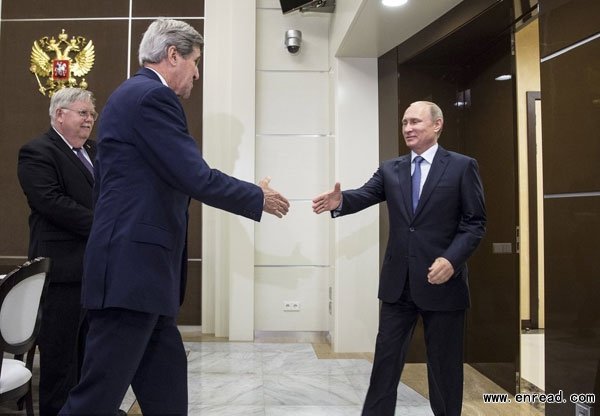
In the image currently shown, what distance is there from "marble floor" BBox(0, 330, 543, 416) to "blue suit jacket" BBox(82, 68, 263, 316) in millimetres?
1646

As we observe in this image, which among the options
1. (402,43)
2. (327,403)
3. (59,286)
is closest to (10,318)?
(59,286)

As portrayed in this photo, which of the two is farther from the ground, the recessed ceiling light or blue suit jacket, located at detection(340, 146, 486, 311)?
the recessed ceiling light

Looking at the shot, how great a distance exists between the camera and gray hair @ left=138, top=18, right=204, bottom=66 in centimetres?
187

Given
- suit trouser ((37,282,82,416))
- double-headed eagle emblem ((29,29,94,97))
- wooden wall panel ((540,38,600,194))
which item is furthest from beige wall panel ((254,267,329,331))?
wooden wall panel ((540,38,600,194))

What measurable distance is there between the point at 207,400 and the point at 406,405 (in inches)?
49.0

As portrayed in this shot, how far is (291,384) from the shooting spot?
3.63 m

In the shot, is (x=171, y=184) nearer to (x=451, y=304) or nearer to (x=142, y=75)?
(x=142, y=75)

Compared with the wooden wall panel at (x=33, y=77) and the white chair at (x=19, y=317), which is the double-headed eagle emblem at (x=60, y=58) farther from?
the white chair at (x=19, y=317)

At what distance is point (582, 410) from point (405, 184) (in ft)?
4.15

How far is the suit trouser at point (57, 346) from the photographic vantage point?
261 centimetres

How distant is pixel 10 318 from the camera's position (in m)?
2.12

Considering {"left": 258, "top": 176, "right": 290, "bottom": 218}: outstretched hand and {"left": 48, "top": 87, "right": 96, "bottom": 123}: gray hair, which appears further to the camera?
{"left": 48, "top": 87, "right": 96, "bottom": 123}: gray hair

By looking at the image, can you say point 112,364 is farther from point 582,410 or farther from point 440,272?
point 582,410

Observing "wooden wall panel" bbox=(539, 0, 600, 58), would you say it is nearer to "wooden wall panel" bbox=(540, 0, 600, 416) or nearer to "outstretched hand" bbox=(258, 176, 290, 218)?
"wooden wall panel" bbox=(540, 0, 600, 416)
